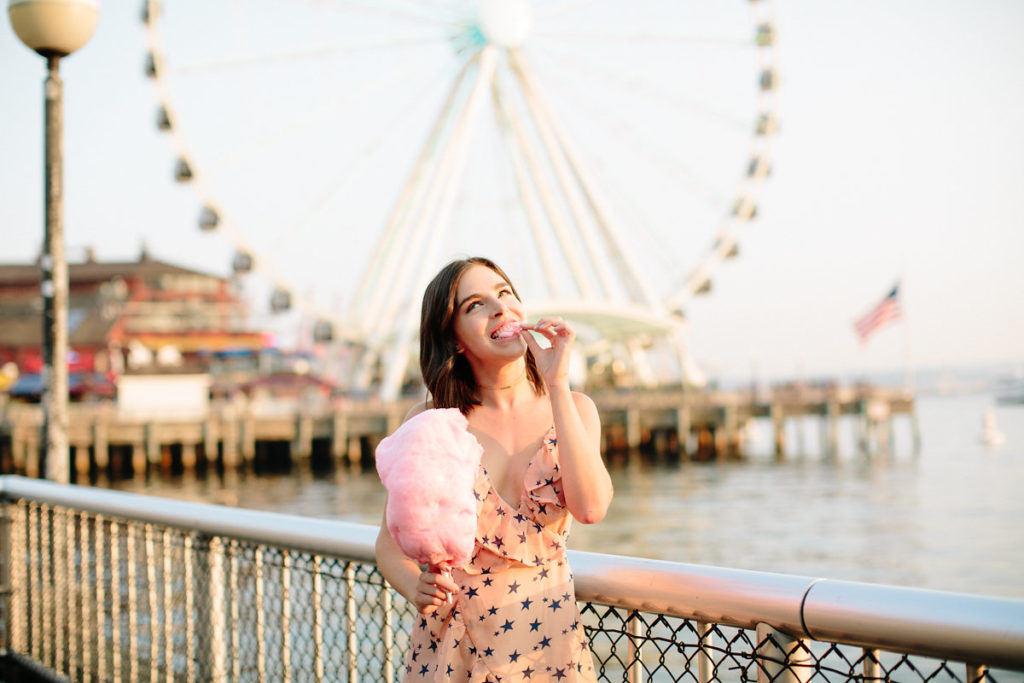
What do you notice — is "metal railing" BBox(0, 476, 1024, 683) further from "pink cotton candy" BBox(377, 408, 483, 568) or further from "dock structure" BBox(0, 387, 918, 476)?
"dock structure" BBox(0, 387, 918, 476)

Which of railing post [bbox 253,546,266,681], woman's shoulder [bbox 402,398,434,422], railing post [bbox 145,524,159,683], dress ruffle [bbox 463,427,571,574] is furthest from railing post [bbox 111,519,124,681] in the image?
dress ruffle [bbox 463,427,571,574]

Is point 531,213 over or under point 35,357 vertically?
over

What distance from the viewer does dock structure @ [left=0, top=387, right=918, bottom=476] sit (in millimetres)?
36281

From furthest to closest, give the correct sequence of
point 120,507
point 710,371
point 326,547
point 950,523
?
point 710,371 → point 950,523 → point 120,507 → point 326,547

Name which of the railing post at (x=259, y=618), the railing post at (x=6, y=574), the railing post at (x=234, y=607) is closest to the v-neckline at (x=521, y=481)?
the railing post at (x=259, y=618)

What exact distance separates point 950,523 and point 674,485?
918cm

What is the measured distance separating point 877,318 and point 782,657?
35208mm

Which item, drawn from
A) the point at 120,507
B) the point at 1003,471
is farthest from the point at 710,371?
the point at 120,507

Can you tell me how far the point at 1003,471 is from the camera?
120 ft

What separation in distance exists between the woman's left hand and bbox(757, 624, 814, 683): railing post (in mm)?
611

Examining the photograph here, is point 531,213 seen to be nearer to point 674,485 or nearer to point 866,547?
point 674,485

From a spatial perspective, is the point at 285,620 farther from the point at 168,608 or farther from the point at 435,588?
the point at 435,588

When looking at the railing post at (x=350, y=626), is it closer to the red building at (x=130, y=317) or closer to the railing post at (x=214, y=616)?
the railing post at (x=214, y=616)

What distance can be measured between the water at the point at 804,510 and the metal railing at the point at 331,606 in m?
13.1
